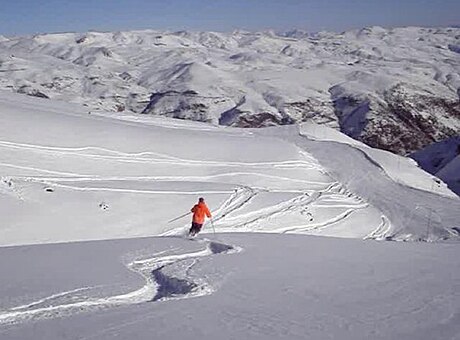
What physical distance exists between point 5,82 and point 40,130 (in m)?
113

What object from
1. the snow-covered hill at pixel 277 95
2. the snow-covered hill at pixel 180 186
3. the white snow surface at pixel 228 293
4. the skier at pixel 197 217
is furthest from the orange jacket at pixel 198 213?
the snow-covered hill at pixel 277 95

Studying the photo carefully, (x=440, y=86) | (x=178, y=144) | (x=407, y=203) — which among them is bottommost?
(x=407, y=203)

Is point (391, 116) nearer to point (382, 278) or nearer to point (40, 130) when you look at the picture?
point (40, 130)

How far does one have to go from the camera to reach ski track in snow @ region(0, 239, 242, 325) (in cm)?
672

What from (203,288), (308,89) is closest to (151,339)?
(203,288)

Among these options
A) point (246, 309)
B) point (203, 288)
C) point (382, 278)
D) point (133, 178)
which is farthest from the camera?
point (133, 178)

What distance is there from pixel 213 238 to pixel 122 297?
21.6 feet

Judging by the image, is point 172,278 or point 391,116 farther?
point 391,116

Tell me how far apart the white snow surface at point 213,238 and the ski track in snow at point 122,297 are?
1.0 inches

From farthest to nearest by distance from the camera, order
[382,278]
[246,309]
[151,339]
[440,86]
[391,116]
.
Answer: [440,86]
[391,116]
[382,278]
[246,309]
[151,339]

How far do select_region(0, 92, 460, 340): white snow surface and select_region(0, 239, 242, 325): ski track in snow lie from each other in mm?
25

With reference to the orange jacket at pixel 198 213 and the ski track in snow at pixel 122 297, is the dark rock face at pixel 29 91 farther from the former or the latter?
the ski track in snow at pixel 122 297

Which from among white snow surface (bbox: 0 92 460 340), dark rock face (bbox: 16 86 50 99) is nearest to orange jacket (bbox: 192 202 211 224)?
white snow surface (bbox: 0 92 460 340)

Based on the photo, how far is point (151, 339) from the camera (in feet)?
18.6
